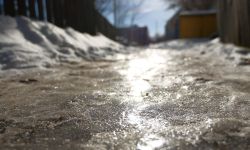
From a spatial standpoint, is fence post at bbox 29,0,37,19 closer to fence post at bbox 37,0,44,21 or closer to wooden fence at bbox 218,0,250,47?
fence post at bbox 37,0,44,21

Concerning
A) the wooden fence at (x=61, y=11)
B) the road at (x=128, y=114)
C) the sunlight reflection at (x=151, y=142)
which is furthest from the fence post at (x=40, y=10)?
the sunlight reflection at (x=151, y=142)

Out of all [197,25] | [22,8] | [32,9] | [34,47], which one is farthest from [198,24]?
[34,47]

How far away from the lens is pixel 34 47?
5758 mm

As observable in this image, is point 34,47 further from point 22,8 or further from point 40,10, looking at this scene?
point 40,10

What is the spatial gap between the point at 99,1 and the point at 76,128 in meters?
19.6

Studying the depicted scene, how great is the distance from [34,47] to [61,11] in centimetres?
325

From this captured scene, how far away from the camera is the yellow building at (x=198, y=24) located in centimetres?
1977

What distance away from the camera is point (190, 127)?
1.84 meters

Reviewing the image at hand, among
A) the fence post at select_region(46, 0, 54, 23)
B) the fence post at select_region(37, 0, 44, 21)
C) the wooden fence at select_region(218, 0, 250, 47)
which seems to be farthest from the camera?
the fence post at select_region(46, 0, 54, 23)

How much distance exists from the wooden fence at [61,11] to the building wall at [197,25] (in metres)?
7.44

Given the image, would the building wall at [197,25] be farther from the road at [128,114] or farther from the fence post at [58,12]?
the road at [128,114]

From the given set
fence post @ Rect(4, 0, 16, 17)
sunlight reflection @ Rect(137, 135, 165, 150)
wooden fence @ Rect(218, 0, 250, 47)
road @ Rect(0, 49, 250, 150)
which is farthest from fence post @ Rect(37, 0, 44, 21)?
sunlight reflection @ Rect(137, 135, 165, 150)

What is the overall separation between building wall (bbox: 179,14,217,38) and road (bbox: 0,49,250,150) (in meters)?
16.7

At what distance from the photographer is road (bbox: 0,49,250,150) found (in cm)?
168
